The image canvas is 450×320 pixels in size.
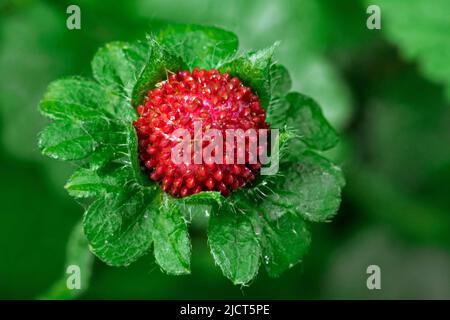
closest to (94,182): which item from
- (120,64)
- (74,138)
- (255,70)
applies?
(74,138)

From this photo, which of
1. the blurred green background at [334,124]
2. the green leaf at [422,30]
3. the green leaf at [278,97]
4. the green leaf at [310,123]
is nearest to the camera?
the green leaf at [278,97]

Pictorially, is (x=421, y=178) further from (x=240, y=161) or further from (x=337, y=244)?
(x=240, y=161)

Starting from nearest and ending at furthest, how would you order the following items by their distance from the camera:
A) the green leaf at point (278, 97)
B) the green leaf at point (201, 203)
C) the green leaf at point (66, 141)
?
the green leaf at point (201, 203) → the green leaf at point (66, 141) → the green leaf at point (278, 97)

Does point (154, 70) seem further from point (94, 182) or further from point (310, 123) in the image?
point (310, 123)

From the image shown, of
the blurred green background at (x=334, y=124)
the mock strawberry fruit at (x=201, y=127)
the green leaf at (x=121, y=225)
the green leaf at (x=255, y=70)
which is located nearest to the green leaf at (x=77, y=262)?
the green leaf at (x=121, y=225)

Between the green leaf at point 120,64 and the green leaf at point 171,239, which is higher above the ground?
the green leaf at point 120,64

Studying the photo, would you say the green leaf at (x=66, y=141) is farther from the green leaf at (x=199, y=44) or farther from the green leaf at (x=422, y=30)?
the green leaf at (x=422, y=30)

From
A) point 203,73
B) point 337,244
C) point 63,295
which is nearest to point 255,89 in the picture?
point 203,73
